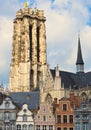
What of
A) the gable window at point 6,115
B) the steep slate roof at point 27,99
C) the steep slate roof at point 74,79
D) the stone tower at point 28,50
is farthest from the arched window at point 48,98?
the gable window at point 6,115

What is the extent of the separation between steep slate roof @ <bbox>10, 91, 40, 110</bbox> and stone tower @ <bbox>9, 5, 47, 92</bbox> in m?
44.8

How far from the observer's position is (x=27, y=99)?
77625 mm

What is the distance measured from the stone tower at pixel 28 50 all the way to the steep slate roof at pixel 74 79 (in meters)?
6.77

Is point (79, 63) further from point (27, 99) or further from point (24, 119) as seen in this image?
point (24, 119)

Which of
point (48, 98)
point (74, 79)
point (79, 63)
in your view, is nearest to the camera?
point (48, 98)

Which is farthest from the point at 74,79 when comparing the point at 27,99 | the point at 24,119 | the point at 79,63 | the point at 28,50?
the point at 24,119

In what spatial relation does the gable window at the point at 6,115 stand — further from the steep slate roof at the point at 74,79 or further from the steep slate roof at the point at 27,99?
the steep slate roof at the point at 74,79

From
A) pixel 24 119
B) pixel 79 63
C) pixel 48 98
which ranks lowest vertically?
pixel 24 119

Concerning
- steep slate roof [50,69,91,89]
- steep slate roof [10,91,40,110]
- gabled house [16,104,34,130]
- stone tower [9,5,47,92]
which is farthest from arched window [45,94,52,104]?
gabled house [16,104,34,130]

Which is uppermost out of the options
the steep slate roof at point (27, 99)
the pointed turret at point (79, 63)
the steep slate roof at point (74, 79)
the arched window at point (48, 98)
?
the pointed turret at point (79, 63)

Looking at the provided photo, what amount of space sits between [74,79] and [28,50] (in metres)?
15.3

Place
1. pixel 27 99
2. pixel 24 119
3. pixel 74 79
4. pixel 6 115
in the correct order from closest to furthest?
pixel 24 119
pixel 6 115
pixel 27 99
pixel 74 79

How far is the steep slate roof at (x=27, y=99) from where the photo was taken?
75.9 metres

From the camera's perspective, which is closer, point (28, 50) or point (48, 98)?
point (48, 98)
